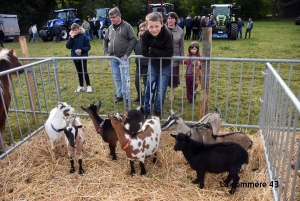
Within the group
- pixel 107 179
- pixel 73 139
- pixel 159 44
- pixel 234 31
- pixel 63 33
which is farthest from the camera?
pixel 63 33

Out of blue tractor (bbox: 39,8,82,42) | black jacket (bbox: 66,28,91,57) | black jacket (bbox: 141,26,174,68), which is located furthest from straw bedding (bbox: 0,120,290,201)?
blue tractor (bbox: 39,8,82,42)

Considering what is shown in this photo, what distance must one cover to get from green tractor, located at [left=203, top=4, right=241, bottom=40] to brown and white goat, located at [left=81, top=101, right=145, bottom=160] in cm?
1812

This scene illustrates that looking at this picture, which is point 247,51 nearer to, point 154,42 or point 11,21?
point 154,42

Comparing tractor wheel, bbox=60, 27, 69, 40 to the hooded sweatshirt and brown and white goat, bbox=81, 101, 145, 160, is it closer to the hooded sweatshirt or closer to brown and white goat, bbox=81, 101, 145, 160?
the hooded sweatshirt

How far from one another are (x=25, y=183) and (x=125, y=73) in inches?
99.8

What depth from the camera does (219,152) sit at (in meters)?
3.27

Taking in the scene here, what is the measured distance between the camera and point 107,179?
381cm

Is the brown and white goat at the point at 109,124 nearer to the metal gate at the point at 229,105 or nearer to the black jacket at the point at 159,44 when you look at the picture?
the metal gate at the point at 229,105

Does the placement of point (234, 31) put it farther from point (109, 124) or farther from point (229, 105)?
point (109, 124)

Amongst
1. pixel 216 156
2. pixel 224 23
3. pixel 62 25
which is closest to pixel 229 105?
pixel 216 156

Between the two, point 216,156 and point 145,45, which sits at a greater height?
point 145,45

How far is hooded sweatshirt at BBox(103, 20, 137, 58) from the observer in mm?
6148

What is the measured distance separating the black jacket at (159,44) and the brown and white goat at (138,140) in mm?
1430

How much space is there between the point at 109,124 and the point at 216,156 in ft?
5.64
